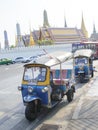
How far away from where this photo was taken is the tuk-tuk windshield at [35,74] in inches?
381

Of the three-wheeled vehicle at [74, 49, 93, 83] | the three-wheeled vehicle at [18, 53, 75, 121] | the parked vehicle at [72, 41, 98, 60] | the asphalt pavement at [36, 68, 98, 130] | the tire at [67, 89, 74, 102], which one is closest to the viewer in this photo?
the asphalt pavement at [36, 68, 98, 130]

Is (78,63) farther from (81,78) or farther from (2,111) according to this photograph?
(2,111)

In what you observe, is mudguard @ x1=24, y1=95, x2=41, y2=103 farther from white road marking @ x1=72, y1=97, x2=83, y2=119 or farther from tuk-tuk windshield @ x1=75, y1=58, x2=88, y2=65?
tuk-tuk windshield @ x1=75, y1=58, x2=88, y2=65

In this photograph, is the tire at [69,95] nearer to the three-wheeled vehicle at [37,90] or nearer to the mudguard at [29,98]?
the three-wheeled vehicle at [37,90]

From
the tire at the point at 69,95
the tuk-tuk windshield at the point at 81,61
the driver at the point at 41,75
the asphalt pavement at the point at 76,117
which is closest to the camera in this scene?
the asphalt pavement at the point at 76,117

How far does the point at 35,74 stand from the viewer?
9.82m

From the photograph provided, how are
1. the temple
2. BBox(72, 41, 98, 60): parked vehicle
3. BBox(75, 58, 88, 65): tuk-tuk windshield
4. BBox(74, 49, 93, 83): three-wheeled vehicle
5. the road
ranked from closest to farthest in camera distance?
the road, BBox(74, 49, 93, 83): three-wheeled vehicle, BBox(75, 58, 88, 65): tuk-tuk windshield, BBox(72, 41, 98, 60): parked vehicle, the temple

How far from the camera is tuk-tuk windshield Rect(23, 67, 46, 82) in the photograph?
969cm

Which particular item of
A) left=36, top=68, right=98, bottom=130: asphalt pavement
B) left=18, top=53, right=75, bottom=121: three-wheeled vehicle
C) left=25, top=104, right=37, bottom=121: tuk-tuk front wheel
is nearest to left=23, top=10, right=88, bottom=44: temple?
left=36, top=68, right=98, bottom=130: asphalt pavement

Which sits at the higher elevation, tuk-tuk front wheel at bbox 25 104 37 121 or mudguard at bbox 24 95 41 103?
mudguard at bbox 24 95 41 103

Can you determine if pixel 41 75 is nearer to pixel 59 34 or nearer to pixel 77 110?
pixel 77 110

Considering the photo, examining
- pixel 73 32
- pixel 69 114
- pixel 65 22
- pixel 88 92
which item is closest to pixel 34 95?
pixel 69 114

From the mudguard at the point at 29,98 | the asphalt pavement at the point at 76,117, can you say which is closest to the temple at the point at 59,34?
the asphalt pavement at the point at 76,117

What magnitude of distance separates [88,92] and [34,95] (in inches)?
177
